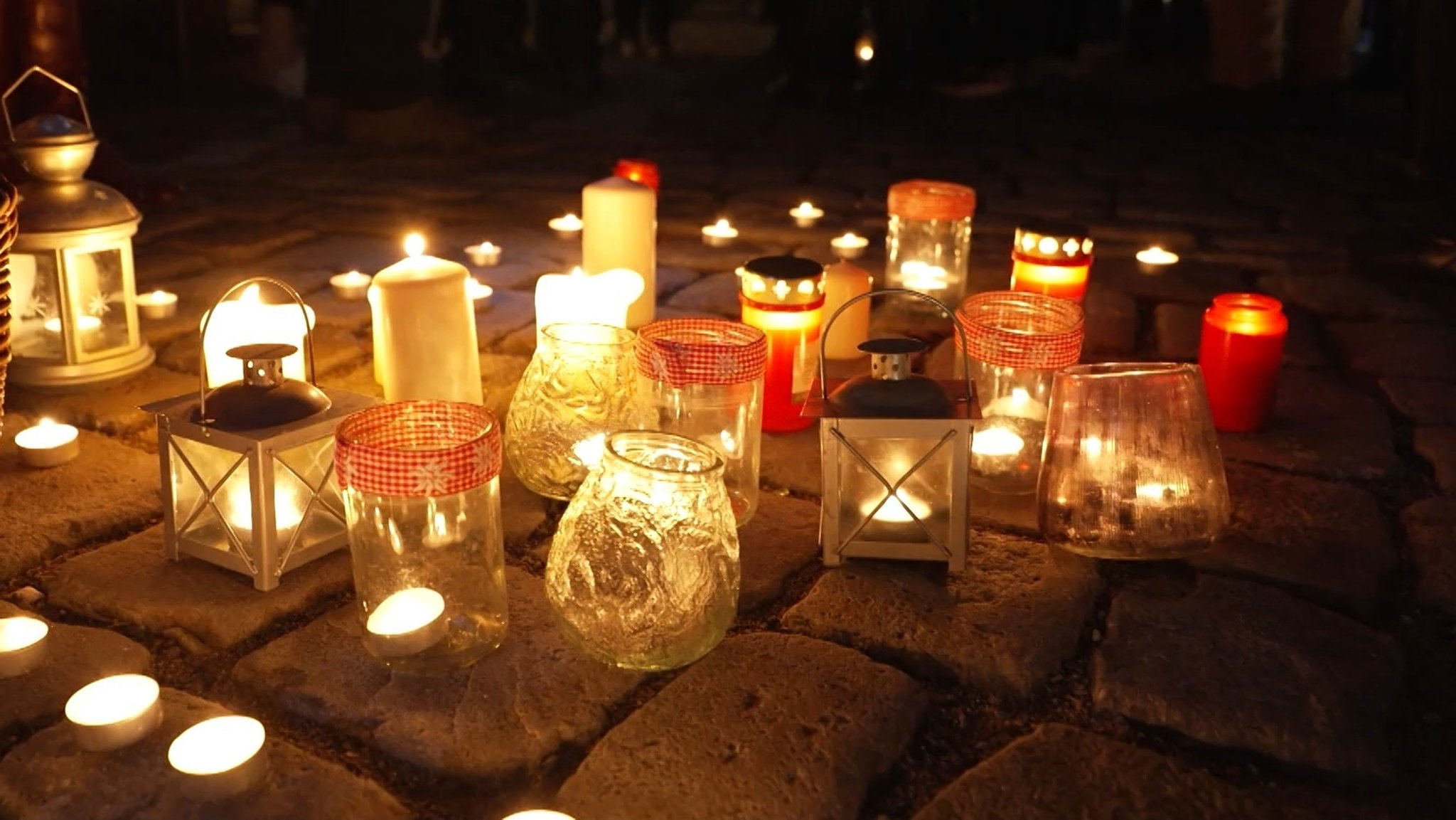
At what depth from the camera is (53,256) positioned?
2379 mm

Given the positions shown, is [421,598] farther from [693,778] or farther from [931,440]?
[931,440]

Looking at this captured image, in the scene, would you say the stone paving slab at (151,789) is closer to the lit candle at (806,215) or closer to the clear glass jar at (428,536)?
the clear glass jar at (428,536)

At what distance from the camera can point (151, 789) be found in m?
1.37

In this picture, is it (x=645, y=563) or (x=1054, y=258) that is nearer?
(x=645, y=563)

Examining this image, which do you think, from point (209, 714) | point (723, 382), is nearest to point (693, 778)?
point (209, 714)

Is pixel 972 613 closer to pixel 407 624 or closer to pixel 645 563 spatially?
pixel 645 563

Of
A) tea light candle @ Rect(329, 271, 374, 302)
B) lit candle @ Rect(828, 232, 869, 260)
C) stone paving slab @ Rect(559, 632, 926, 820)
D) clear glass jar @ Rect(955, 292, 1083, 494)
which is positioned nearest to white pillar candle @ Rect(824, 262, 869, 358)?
clear glass jar @ Rect(955, 292, 1083, 494)

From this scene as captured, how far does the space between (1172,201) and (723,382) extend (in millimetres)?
3291

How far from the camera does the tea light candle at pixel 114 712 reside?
4.64ft

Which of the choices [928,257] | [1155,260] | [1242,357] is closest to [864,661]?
[1242,357]

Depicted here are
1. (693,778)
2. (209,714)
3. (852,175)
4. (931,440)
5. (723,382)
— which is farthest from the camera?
(852,175)

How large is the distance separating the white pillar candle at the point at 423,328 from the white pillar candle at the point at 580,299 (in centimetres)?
14

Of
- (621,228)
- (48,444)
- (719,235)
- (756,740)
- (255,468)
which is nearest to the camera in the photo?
(756,740)

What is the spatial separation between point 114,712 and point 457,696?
0.38m
